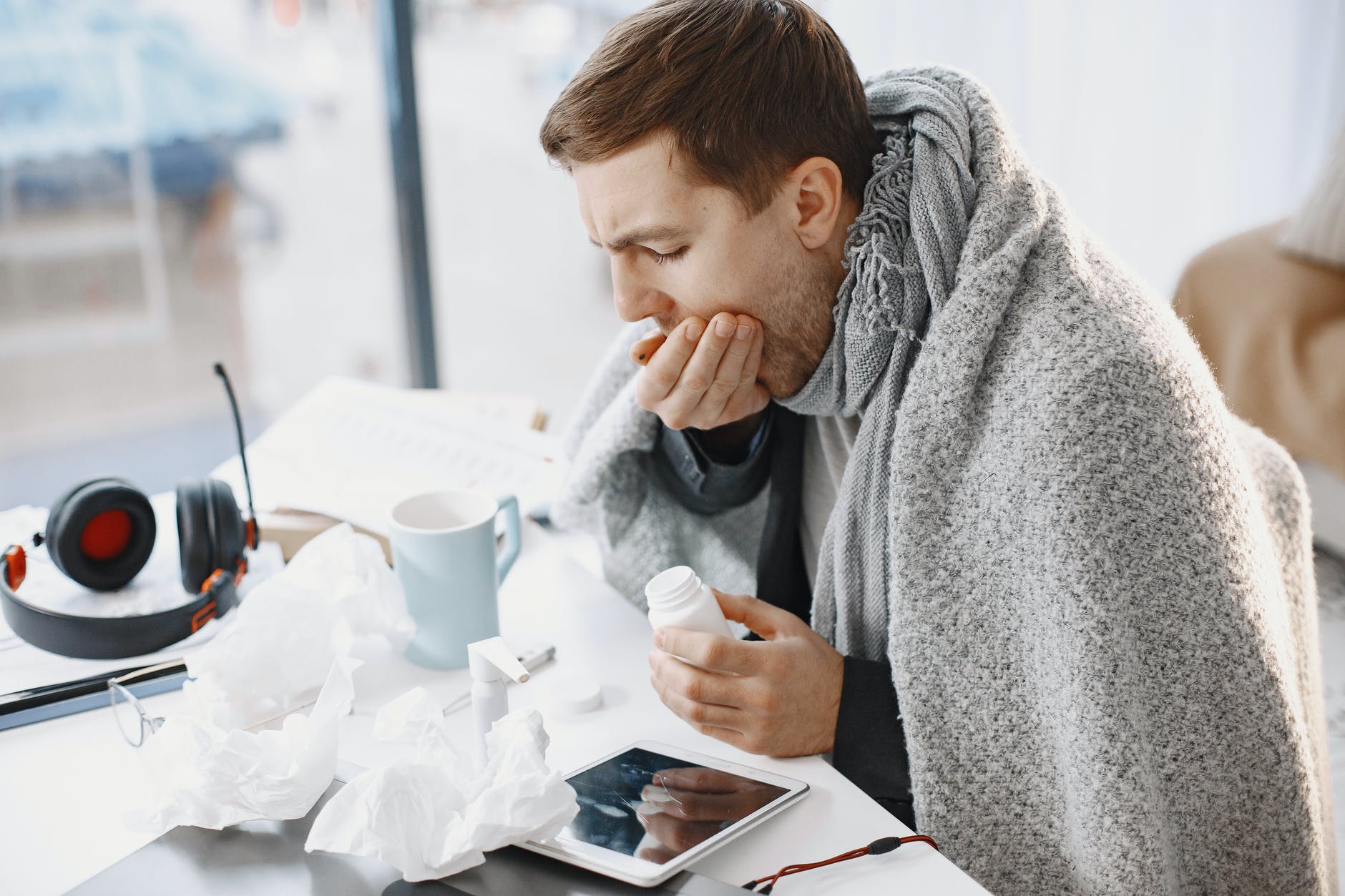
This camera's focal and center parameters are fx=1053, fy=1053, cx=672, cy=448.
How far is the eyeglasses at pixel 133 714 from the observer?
75 cm

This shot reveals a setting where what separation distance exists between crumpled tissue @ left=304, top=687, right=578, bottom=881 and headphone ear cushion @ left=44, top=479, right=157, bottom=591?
431mm

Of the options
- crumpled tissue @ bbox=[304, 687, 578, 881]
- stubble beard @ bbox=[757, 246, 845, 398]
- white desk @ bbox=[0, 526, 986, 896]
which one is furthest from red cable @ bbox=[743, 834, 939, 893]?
stubble beard @ bbox=[757, 246, 845, 398]

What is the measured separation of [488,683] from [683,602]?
0.47 feet

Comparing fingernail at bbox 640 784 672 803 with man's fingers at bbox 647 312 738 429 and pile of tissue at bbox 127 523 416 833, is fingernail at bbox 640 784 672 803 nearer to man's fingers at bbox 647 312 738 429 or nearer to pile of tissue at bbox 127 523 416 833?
pile of tissue at bbox 127 523 416 833

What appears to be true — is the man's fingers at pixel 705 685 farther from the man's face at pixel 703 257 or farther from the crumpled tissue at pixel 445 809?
the man's face at pixel 703 257

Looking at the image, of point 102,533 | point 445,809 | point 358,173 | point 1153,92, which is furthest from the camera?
point 358,173

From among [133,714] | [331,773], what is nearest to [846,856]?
[331,773]

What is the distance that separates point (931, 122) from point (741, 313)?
0.22 meters

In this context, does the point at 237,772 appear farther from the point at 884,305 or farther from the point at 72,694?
the point at 884,305

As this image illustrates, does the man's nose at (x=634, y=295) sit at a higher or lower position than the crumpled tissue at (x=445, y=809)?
higher

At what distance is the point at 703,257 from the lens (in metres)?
0.90

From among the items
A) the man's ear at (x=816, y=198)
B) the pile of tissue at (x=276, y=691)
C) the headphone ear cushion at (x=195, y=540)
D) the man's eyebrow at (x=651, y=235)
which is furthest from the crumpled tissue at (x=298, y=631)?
the man's ear at (x=816, y=198)

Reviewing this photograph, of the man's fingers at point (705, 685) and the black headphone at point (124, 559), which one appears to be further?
the black headphone at point (124, 559)

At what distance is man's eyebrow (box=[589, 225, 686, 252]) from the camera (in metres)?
0.88
